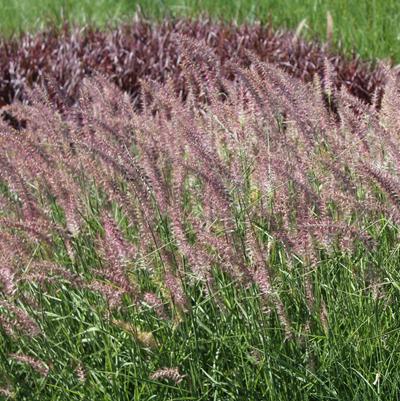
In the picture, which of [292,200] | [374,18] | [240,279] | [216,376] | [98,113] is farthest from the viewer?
[374,18]

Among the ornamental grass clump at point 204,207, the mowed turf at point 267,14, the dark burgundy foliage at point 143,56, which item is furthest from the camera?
the mowed turf at point 267,14

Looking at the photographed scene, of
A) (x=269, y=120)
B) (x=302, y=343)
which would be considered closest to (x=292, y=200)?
(x=269, y=120)

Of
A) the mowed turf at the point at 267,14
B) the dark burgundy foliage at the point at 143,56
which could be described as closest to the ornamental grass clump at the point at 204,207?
the dark burgundy foliage at the point at 143,56

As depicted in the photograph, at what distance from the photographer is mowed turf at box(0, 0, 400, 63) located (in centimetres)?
771

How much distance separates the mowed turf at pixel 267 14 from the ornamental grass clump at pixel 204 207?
12.1ft

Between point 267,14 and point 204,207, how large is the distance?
5378mm

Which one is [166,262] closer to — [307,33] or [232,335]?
[232,335]

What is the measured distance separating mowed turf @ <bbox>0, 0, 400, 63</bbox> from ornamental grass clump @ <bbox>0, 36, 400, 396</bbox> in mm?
3694

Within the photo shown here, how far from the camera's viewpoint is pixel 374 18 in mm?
7922

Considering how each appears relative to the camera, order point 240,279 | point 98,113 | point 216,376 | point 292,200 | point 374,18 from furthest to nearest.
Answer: point 374,18 → point 98,113 → point 292,200 → point 216,376 → point 240,279

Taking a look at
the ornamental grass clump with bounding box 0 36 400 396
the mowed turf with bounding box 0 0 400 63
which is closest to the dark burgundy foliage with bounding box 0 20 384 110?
the mowed turf with bounding box 0 0 400 63

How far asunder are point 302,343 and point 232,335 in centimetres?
20

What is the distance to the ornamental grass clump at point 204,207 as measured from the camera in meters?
2.85

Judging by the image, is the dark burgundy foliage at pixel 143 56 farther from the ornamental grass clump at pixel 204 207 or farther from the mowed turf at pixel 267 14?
the ornamental grass clump at pixel 204 207
